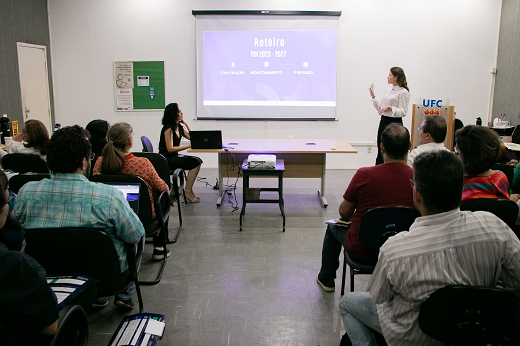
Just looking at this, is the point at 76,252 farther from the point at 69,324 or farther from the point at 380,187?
the point at 380,187

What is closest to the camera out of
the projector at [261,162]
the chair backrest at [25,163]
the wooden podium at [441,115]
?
the chair backrest at [25,163]

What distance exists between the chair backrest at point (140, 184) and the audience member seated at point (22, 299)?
49.7 inches

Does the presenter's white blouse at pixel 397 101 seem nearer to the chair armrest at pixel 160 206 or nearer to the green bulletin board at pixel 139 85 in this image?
the chair armrest at pixel 160 206

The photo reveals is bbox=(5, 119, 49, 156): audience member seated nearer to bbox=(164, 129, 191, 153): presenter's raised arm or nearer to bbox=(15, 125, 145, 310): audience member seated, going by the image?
bbox=(164, 129, 191, 153): presenter's raised arm

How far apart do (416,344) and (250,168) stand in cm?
272

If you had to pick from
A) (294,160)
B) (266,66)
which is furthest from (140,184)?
(266,66)

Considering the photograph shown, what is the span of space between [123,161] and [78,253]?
3.59ft

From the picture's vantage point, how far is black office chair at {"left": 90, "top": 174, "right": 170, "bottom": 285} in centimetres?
255

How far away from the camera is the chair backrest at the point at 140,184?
8.35 ft

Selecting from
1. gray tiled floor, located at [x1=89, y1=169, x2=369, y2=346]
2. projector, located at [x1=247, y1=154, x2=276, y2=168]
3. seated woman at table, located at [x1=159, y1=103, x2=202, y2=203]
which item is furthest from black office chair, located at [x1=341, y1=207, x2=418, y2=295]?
seated woman at table, located at [x1=159, y1=103, x2=202, y2=203]

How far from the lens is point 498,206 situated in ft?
6.50

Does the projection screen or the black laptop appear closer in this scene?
the black laptop

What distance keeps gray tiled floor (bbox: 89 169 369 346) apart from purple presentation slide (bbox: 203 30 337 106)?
2770 millimetres

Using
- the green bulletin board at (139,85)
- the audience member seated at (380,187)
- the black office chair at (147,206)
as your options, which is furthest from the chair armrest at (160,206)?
the green bulletin board at (139,85)
